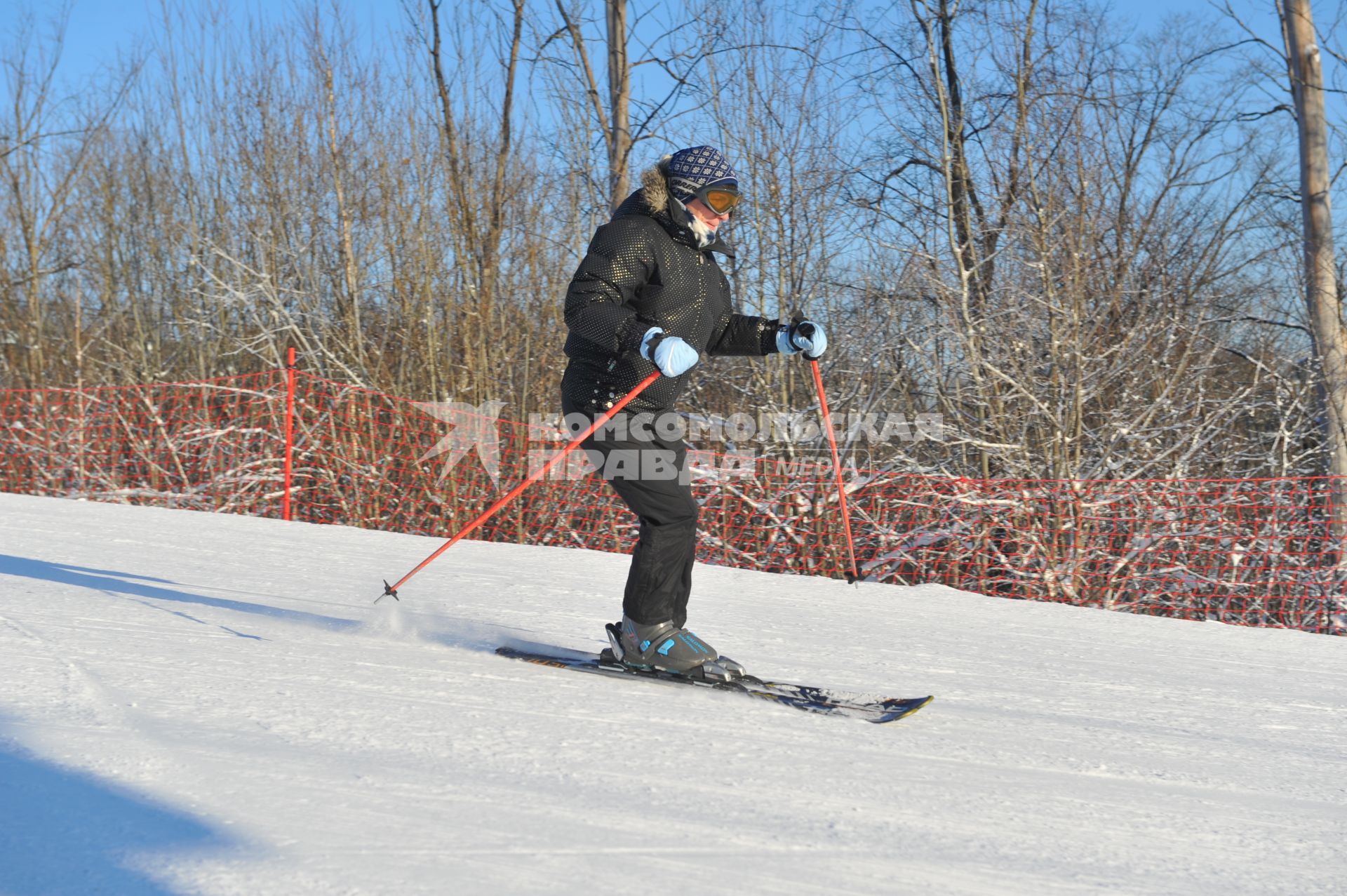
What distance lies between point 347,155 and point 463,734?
9330mm

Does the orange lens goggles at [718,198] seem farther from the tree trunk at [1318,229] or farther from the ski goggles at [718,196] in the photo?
the tree trunk at [1318,229]

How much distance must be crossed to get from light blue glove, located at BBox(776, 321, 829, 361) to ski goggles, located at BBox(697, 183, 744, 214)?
0.53 m

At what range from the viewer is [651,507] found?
3.04 metres

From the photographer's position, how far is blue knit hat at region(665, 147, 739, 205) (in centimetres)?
301

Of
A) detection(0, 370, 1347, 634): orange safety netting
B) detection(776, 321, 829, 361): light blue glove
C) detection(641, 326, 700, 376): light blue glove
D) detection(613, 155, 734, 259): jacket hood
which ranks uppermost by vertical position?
detection(613, 155, 734, 259): jacket hood

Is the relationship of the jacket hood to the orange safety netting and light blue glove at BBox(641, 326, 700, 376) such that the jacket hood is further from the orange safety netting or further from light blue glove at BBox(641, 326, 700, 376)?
the orange safety netting

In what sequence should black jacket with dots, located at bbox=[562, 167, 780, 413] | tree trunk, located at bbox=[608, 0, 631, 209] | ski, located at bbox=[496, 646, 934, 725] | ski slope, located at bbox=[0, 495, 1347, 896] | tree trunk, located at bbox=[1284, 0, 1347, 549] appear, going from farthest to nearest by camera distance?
tree trunk, located at bbox=[608, 0, 631, 209]
tree trunk, located at bbox=[1284, 0, 1347, 549]
black jacket with dots, located at bbox=[562, 167, 780, 413]
ski, located at bbox=[496, 646, 934, 725]
ski slope, located at bbox=[0, 495, 1347, 896]

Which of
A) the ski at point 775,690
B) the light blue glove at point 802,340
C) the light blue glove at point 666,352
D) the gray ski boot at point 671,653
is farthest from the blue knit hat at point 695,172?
the ski at point 775,690

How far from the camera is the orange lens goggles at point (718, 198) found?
9.86 feet

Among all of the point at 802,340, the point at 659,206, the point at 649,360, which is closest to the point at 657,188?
the point at 659,206

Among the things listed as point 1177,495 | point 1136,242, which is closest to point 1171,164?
point 1136,242

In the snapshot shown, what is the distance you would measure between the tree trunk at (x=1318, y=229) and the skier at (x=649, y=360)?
6668mm

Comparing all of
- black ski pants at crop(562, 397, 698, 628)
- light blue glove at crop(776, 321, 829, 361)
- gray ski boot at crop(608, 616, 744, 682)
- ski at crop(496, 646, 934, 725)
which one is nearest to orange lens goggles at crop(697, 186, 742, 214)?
light blue glove at crop(776, 321, 829, 361)

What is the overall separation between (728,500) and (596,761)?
6171mm
